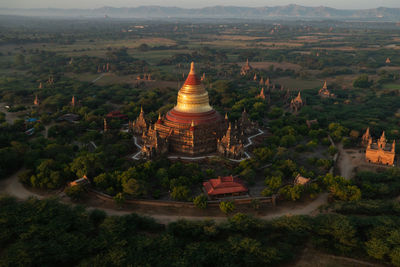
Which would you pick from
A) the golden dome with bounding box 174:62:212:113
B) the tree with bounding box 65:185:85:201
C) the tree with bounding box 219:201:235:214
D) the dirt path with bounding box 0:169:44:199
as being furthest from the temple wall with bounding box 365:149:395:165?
the dirt path with bounding box 0:169:44:199

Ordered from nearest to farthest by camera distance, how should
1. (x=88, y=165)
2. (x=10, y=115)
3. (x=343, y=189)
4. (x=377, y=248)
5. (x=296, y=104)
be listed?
(x=377, y=248) → (x=343, y=189) → (x=88, y=165) → (x=10, y=115) → (x=296, y=104)

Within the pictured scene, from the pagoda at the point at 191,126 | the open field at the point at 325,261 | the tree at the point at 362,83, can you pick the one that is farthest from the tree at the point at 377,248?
the tree at the point at 362,83

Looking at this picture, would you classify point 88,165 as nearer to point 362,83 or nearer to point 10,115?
point 10,115

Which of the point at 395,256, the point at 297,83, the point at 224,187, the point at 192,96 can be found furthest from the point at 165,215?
the point at 297,83

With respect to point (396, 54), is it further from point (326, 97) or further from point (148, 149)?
point (148, 149)

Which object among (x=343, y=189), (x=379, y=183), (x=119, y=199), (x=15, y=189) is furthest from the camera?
(x=15, y=189)

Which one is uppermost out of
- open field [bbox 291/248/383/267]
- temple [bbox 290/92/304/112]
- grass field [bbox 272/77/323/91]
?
grass field [bbox 272/77/323/91]

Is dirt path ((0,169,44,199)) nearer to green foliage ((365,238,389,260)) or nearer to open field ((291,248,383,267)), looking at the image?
open field ((291,248,383,267))
